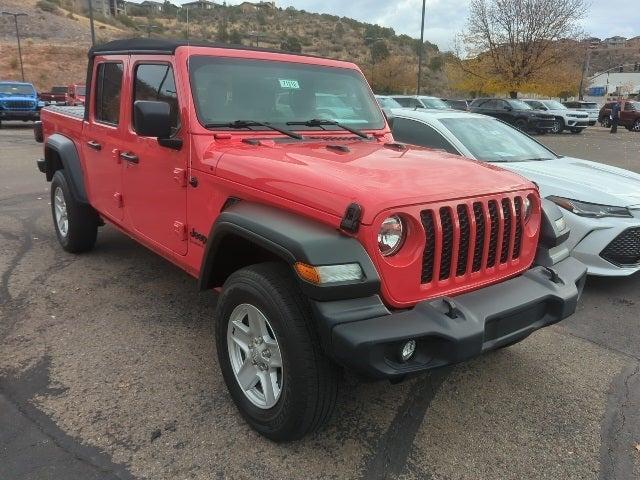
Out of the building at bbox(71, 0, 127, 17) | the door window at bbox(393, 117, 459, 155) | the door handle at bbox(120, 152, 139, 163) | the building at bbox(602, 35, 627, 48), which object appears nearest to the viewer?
the door handle at bbox(120, 152, 139, 163)

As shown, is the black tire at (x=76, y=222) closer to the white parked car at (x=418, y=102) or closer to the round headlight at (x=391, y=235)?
the round headlight at (x=391, y=235)

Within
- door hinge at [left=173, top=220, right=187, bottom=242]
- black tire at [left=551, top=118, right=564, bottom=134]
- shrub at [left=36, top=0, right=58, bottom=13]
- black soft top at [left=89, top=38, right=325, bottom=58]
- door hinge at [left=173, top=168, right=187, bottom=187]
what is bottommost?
black tire at [left=551, top=118, right=564, bottom=134]

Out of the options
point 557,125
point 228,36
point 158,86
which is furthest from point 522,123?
point 228,36

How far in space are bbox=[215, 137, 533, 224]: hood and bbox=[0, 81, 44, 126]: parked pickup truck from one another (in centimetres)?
2108

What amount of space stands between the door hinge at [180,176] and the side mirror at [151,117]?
0.29 m

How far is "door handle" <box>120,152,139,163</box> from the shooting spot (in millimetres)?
3939

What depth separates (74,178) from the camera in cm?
511

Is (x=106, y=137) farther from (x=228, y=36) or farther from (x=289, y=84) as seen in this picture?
(x=228, y=36)

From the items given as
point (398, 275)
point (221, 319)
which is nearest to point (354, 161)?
point (398, 275)

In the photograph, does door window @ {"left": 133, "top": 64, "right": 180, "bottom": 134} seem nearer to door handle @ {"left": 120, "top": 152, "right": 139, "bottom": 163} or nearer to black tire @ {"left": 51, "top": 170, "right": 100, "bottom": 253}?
door handle @ {"left": 120, "top": 152, "right": 139, "bottom": 163}

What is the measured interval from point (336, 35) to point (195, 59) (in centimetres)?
8543

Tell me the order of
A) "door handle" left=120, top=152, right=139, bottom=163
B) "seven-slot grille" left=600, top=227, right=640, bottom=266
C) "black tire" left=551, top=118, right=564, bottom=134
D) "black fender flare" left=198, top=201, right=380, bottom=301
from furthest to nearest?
1. "black tire" left=551, top=118, right=564, bottom=134
2. "seven-slot grille" left=600, top=227, right=640, bottom=266
3. "door handle" left=120, top=152, right=139, bottom=163
4. "black fender flare" left=198, top=201, right=380, bottom=301

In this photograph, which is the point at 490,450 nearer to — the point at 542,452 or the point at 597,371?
the point at 542,452

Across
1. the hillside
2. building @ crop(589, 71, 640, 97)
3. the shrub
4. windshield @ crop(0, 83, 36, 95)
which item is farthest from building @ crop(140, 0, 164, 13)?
windshield @ crop(0, 83, 36, 95)
